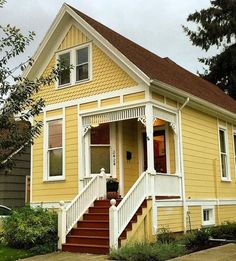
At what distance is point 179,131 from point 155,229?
3568mm

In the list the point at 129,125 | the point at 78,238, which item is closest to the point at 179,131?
the point at 129,125

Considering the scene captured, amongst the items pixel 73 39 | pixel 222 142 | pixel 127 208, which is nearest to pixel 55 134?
pixel 73 39

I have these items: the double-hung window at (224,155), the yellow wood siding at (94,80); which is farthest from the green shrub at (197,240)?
the double-hung window at (224,155)

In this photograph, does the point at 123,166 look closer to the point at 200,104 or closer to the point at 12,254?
the point at 200,104

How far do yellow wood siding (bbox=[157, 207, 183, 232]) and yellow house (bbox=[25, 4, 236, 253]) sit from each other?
0.10 feet

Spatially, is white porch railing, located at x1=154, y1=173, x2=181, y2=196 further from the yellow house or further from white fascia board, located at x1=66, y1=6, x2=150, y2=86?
white fascia board, located at x1=66, y1=6, x2=150, y2=86

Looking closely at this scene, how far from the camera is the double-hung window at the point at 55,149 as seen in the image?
52.7 ft

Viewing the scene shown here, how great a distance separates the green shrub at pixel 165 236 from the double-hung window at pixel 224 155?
5.57 meters

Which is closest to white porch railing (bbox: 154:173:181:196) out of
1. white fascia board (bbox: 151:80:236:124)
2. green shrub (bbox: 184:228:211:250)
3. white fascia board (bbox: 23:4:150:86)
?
green shrub (bbox: 184:228:211:250)

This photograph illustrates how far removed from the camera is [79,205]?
537 inches

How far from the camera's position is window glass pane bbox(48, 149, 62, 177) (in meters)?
16.0

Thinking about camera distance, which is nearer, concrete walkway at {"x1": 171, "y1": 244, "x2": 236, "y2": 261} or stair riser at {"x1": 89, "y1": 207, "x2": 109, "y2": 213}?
concrete walkway at {"x1": 171, "y1": 244, "x2": 236, "y2": 261}

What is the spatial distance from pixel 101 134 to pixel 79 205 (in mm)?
3233

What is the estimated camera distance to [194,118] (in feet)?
53.0
